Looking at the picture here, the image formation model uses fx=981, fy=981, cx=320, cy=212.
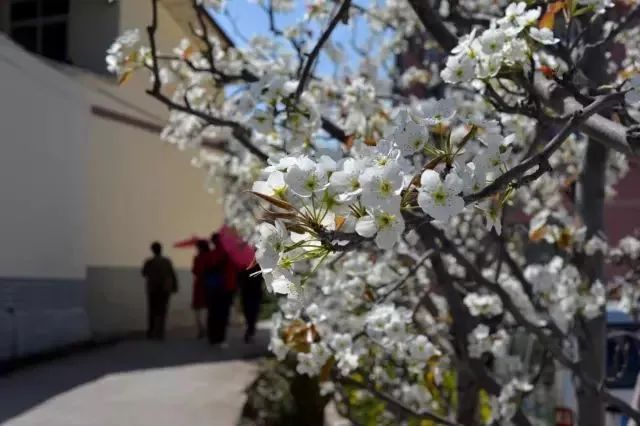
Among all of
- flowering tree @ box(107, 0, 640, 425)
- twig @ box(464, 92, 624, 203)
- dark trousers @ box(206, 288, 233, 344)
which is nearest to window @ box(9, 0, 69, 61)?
dark trousers @ box(206, 288, 233, 344)

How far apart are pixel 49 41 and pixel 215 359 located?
4756 millimetres

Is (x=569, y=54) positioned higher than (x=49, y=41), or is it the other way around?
(x=49, y=41)

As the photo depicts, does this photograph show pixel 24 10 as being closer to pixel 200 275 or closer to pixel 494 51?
→ pixel 200 275

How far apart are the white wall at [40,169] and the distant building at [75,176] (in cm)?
1

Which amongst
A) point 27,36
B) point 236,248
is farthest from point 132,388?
point 27,36

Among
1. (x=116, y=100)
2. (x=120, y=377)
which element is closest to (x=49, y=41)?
(x=116, y=100)

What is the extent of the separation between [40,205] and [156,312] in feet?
8.75

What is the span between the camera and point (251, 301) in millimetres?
12656

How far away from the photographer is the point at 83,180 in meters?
11.5

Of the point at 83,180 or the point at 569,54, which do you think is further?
the point at 83,180

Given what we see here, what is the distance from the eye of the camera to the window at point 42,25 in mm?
12164

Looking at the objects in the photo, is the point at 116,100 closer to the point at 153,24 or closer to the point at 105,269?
the point at 105,269

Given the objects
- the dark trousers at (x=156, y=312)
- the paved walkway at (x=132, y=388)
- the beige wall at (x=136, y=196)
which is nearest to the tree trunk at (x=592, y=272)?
the paved walkway at (x=132, y=388)

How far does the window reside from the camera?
12164 mm
